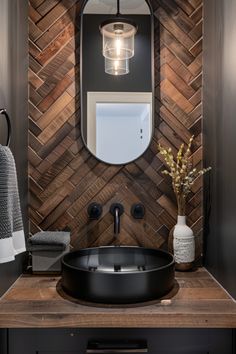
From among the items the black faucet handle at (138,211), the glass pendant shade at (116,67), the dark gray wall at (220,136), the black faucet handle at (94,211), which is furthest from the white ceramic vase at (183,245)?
the glass pendant shade at (116,67)

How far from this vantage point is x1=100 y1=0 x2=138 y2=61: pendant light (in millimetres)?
1935

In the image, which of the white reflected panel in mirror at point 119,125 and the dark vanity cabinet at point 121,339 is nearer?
the dark vanity cabinet at point 121,339

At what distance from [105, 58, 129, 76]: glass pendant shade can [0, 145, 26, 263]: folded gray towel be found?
0.95 meters

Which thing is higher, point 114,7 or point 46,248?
point 114,7

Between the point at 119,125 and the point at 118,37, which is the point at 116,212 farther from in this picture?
the point at 118,37

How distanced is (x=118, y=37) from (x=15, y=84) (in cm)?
67

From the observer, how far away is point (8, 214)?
3.97ft

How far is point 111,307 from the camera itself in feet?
4.40

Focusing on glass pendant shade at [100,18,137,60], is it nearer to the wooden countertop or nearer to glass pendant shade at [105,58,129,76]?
glass pendant shade at [105,58,129,76]

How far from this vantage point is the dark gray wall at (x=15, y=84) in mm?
1509

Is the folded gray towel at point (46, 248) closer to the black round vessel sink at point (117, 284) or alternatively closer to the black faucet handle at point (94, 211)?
the black round vessel sink at point (117, 284)

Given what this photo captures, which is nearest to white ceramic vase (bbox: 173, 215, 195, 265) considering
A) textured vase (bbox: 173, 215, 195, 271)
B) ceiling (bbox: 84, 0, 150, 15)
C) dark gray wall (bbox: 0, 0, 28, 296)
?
textured vase (bbox: 173, 215, 195, 271)

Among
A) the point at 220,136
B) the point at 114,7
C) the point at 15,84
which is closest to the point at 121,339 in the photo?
the point at 220,136

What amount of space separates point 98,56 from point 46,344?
1529 millimetres
